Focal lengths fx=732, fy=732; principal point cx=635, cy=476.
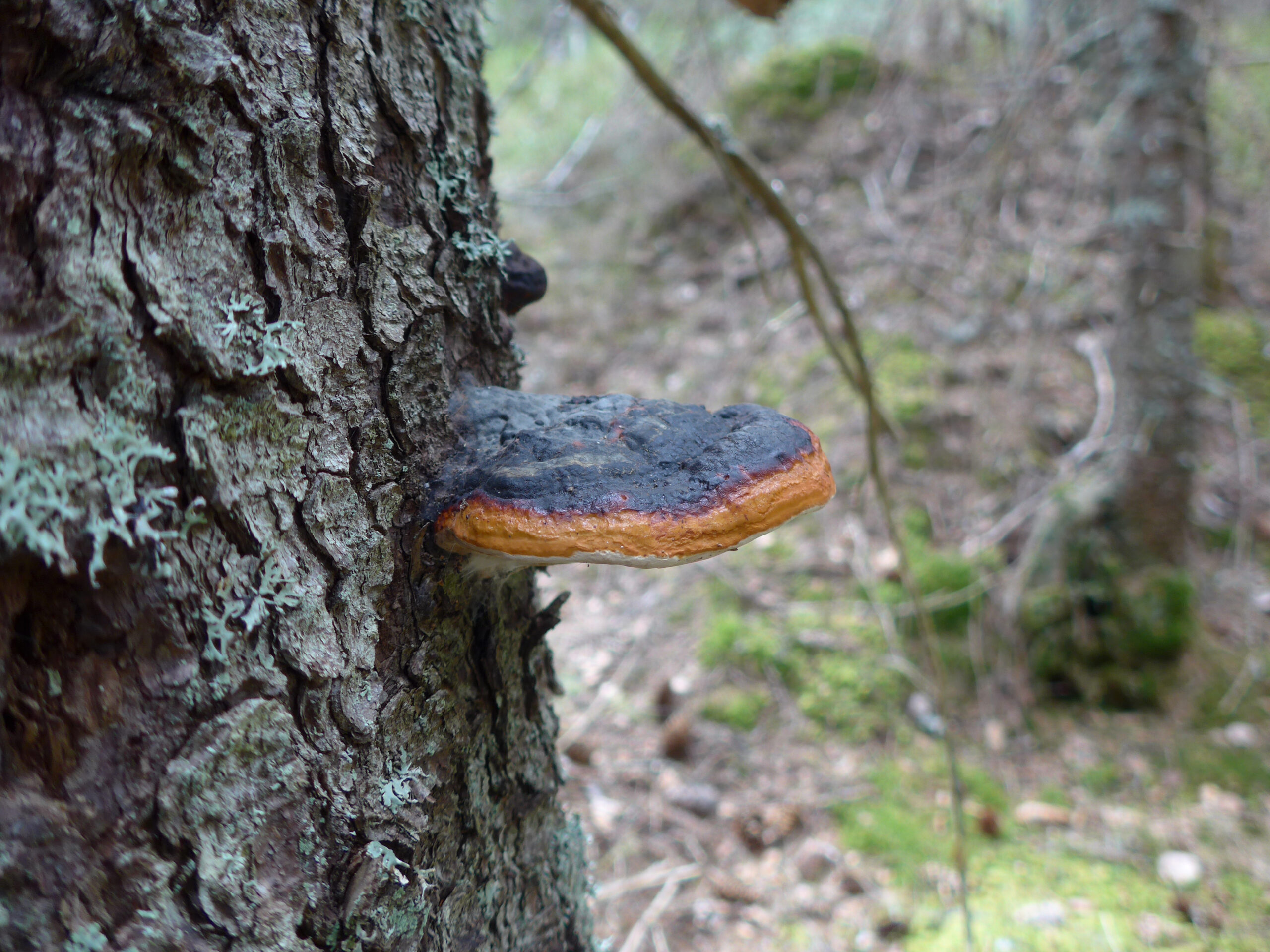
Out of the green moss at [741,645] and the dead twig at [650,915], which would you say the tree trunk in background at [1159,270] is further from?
the dead twig at [650,915]

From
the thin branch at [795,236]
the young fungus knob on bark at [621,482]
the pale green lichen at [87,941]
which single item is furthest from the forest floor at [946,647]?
the pale green lichen at [87,941]

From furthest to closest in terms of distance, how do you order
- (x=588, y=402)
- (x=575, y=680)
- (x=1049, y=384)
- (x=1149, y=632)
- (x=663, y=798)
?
(x=1049, y=384)
(x=575, y=680)
(x=1149, y=632)
(x=663, y=798)
(x=588, y=402)

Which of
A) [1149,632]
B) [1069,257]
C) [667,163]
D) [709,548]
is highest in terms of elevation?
[667,163]

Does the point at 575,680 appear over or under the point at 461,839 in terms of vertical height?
over

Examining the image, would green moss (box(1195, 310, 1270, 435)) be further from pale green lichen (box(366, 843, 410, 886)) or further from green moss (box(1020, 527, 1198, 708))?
pale green lichen (box(366, 843, 410, 886))

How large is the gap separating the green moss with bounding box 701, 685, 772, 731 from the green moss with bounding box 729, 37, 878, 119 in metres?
5.61

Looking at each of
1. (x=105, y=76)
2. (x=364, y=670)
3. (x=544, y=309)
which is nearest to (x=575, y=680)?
(x=364, y=670)

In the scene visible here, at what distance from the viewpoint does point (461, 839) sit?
993 mm

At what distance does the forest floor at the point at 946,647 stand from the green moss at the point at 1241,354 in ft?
0.07

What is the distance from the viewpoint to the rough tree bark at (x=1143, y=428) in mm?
3404

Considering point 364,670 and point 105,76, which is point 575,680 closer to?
point 364,670

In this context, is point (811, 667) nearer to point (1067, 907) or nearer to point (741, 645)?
point (741, 645)

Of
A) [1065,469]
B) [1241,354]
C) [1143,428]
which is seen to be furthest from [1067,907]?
[1241,354]

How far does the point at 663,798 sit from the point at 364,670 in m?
2.49
